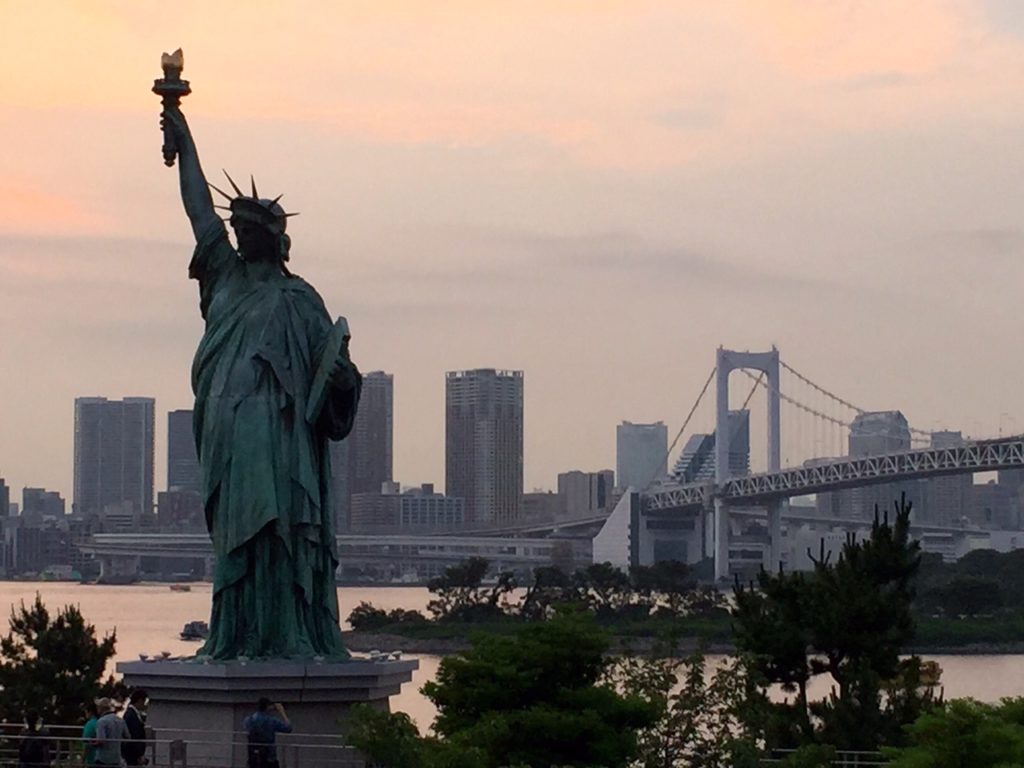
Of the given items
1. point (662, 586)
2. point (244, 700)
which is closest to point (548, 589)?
point (662, 586)

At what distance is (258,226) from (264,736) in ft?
7.67

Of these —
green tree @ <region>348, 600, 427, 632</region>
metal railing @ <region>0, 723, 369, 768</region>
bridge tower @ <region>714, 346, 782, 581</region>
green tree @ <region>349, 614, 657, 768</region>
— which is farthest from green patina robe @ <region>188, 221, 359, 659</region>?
bridge tower @ <region>714, 346, 782, 581</region>

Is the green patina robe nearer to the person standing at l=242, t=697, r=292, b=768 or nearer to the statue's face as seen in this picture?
the statue's face

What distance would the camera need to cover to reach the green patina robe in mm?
9516

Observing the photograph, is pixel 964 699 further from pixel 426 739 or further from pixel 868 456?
pixel 868 456

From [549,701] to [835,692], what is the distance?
5.35 m

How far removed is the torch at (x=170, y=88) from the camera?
10102 mm

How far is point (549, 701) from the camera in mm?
9172

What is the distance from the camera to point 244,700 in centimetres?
912

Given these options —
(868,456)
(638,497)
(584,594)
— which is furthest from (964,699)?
(638,497)

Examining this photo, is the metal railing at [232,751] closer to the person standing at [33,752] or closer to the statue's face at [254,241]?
the person standing at [33,752]

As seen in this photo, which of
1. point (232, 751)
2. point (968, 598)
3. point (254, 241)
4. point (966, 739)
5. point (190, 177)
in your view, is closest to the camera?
point (966, 739)

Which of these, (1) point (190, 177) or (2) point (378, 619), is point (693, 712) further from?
(2) point (378, 619)

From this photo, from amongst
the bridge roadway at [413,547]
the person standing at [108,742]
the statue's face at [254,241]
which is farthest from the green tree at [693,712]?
the bridge roadway at [413,547]
